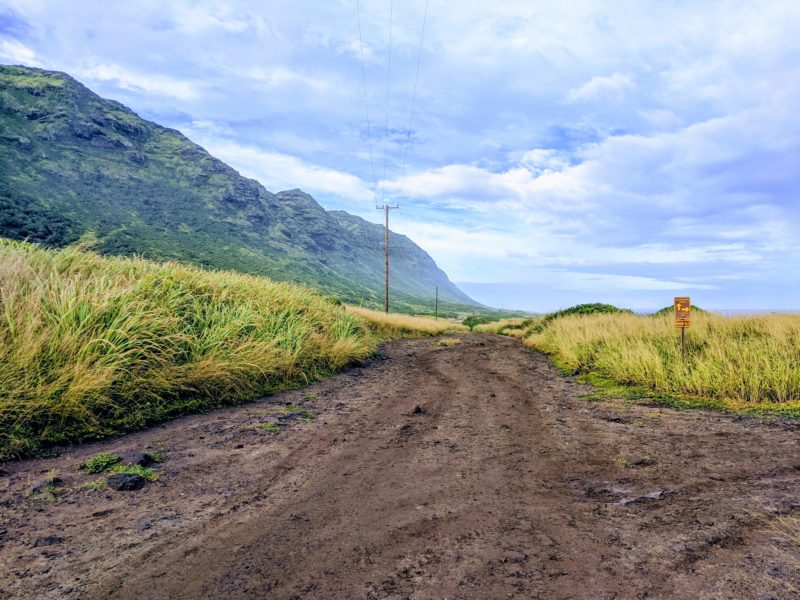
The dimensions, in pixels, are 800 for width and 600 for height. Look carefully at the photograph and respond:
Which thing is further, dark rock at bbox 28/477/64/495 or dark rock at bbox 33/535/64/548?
dark rock at bbox 28/477/64/495

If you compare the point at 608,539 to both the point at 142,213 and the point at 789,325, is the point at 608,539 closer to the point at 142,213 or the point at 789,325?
the point at 789,325

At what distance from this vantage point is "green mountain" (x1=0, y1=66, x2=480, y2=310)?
2985 inches

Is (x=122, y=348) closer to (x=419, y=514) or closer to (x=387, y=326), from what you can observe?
(x=419, y=514)

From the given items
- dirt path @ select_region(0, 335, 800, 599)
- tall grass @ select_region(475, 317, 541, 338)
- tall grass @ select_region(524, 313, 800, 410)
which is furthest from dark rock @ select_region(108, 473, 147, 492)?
tall grass @ select_region(475, 317, 541, 338)

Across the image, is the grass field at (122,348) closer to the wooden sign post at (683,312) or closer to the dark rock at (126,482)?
the dark rock at (126,482)

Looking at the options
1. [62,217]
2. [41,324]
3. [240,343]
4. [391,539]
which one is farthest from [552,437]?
[62,217]

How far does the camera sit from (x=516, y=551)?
2426mm

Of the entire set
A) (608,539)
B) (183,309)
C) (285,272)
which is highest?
(285,272)

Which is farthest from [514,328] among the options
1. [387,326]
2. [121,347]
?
[121,347]

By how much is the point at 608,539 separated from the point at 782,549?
0.94 meters

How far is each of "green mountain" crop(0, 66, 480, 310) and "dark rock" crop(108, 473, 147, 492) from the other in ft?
207

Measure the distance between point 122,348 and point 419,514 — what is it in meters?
5.07

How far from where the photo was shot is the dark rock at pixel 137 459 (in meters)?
3.84

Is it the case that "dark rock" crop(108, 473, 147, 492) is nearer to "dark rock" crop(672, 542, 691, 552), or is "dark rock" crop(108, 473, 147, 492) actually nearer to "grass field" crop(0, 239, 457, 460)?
"grass field" crop(0, 239, 457, 460)
